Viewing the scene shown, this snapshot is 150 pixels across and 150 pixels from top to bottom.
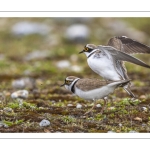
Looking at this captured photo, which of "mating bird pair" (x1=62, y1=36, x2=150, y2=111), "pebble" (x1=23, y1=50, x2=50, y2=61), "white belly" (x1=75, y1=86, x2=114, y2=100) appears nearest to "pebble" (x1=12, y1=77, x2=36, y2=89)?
"pebble" (x1=23, y1=50, x2=50, y2=61)

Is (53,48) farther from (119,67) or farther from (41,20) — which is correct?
(119,67)

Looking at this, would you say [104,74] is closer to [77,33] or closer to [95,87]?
[95,87]

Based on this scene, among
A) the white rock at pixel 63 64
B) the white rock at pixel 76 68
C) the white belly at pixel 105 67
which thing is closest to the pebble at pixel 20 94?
the white belly at pixel 105 67

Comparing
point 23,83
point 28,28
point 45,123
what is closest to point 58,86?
point 23,83

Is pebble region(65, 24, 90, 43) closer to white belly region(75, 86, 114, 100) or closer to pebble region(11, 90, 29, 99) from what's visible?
pebble region(11, 90, 29, 99)
